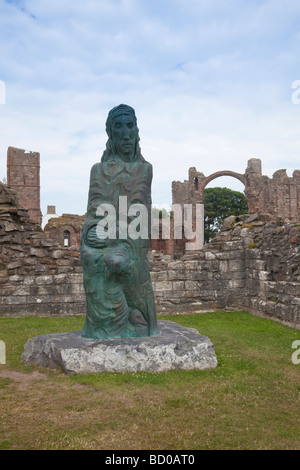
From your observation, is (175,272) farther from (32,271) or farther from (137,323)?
(137,323)

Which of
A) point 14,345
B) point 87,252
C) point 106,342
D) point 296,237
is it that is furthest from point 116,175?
point 296,237

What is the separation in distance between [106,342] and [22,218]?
267 inches

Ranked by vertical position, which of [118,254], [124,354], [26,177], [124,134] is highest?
[26,177]

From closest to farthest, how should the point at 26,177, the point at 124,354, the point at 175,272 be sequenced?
1. the point at 124,354
2. the point at 175,272
3. the point at 26,177

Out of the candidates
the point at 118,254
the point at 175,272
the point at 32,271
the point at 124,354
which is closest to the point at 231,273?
the point at 175,272

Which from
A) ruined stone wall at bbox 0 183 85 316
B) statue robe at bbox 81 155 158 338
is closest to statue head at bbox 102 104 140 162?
statue robe at bbox 81 155 158 338

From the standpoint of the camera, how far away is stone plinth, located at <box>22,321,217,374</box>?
5035mm

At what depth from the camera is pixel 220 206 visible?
151 feet

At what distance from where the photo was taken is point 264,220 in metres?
12.3

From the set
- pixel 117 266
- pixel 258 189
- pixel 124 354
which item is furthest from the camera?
pixel 258 189

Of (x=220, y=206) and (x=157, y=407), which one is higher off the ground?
(x=220, y=206)

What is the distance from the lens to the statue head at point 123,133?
574 centimetres

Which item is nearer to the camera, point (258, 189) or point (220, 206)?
point (258, 189)

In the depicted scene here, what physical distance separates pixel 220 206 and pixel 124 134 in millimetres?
41135
